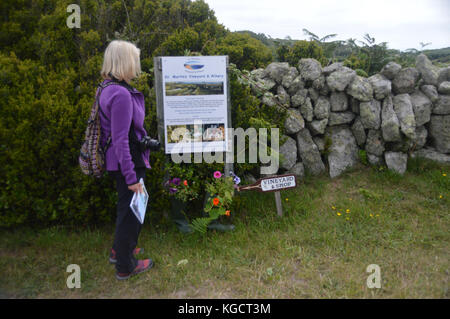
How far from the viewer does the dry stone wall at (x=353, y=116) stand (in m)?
5.32

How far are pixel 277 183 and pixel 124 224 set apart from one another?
204cm

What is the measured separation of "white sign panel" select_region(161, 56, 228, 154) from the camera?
149 inches

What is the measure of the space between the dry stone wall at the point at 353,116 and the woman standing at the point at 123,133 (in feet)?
9.15

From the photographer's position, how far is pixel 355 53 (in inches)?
288

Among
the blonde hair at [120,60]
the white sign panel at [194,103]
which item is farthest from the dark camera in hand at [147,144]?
the white sign panel at [194,103]

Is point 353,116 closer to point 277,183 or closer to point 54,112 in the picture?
point 277,183

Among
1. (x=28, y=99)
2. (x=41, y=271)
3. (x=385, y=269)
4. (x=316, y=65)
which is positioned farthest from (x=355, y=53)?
(x=41, y=271)

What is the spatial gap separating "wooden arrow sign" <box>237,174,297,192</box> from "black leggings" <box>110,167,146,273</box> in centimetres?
149

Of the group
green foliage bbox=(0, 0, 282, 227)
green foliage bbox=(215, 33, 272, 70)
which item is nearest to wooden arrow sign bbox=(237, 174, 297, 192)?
green foliage bbox=(0, 0, 282, 227)

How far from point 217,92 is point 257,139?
3.72 ft

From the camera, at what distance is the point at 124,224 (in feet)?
10.0

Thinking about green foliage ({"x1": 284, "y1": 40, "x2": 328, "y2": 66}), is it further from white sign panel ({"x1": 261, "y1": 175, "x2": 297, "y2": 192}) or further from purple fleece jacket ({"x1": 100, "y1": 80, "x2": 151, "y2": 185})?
purple fleece jacket ({"x1": 100, "y1": 80, "x2": 151, "y2": 185})

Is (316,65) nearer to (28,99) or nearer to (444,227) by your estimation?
(444,227)
